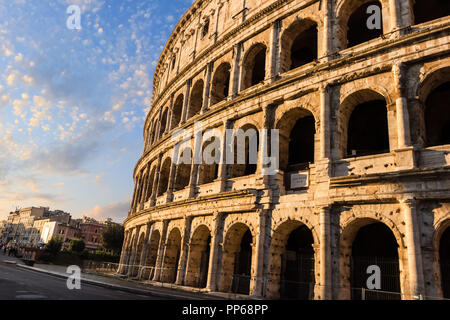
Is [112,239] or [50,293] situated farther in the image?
[112,239]

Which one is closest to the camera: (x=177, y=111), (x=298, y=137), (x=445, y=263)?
(x=445, y=263)

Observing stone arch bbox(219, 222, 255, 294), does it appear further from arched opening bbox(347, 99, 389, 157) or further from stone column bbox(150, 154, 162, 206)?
stone column bbox(150, 154, 162, 206)

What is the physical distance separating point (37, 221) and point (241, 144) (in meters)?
91.1

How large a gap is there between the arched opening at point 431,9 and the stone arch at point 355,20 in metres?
1.63

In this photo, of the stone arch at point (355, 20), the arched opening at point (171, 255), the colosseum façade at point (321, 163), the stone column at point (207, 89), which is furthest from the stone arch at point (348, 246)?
the stone column at point (207, 89)

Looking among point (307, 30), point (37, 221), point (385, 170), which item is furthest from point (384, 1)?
point (37, 221)

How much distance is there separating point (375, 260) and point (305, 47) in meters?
11.2

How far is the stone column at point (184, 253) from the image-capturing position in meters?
15.2

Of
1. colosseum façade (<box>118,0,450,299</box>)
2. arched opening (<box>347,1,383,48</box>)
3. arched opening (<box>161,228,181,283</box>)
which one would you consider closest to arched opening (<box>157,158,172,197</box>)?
colosseum façade (<box>118,0,450,299</box>)

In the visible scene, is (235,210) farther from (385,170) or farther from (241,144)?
(385,170)

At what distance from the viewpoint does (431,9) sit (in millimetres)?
13273

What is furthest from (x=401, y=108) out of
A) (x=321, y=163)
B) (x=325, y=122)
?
(x=321, y=163)

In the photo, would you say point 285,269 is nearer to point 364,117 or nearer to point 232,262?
point 232,262

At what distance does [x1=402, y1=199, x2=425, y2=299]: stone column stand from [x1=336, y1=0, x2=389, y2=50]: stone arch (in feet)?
22.2
